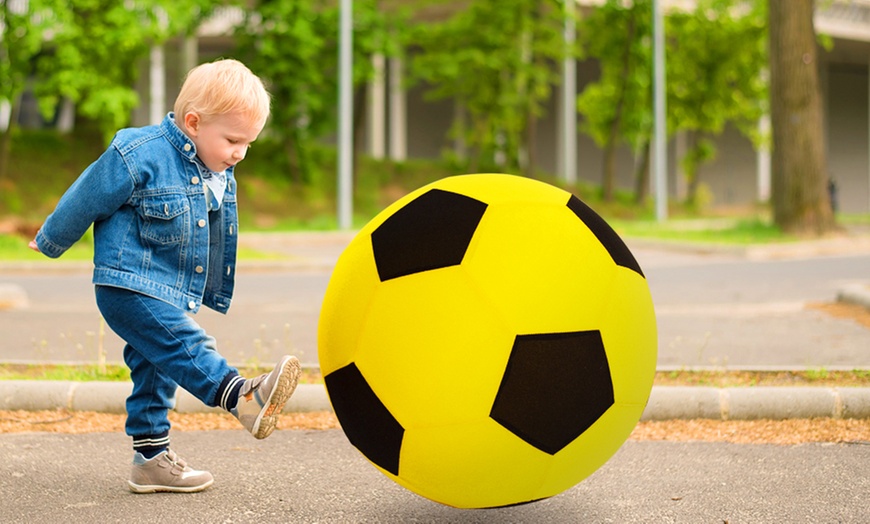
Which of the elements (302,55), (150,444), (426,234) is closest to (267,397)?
(150,444)

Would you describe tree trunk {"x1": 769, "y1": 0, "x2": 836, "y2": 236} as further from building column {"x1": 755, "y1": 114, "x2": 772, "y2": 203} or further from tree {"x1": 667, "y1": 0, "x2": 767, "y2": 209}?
building column {"x1": 755, "y1": 114, "x2": 772, "y2": 203}

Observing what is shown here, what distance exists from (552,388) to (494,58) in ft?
84.4

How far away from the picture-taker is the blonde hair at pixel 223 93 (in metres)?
3.57

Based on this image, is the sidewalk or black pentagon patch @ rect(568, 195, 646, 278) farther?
the sidewalk

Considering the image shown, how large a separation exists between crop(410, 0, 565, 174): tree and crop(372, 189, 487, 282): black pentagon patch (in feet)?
80.8

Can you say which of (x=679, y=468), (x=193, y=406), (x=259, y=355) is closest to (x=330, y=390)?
(x=679, y=468)

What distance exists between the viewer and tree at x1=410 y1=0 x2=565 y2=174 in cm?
2855

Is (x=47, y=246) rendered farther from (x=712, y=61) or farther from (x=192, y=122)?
(x=712, y=61)

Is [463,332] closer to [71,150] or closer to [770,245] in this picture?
[770,245]

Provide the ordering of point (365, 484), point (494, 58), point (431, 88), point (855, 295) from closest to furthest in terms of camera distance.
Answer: point (365, 484) < point (855, 295) < point (494, 58) < point (431, 88)

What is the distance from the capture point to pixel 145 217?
367 cm

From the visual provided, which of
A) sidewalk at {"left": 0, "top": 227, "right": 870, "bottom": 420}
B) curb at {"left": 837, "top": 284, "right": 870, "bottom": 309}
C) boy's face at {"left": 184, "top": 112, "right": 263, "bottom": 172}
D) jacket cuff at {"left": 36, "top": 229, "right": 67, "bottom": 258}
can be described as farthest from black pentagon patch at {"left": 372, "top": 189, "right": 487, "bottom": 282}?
curb at {"left": 837, "top": 284, "right": 870, "bottom": 309}

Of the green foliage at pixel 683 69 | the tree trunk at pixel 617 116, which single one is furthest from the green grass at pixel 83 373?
the green foliage at pixel 683 69

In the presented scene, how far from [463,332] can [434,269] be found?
26 centimetres
